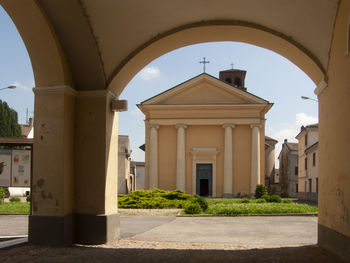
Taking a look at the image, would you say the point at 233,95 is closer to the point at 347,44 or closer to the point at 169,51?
the point at 169,51

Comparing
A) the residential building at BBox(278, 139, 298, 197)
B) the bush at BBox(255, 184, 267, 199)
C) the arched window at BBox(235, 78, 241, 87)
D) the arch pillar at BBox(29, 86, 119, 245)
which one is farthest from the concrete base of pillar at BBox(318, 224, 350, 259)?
the residential building at BBox(278, 139, 298, 197)

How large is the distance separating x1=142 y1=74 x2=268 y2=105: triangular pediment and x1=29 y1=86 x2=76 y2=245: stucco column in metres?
26.0

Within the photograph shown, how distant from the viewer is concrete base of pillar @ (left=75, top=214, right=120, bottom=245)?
775 cm

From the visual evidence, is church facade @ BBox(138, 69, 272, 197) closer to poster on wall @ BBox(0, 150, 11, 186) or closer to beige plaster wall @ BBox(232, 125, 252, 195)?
beige plaster wall @ BBox(232, 125, 252, 195)

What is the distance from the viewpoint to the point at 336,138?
6770 millimetres

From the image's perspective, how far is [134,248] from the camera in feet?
24.1

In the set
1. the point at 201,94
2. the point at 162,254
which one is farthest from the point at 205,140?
the point at 162,254

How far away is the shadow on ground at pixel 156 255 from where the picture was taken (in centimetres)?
619

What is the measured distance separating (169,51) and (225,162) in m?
25.0

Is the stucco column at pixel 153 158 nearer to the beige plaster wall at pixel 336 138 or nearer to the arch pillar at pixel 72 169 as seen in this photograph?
the arch pillar at pixel 72 169

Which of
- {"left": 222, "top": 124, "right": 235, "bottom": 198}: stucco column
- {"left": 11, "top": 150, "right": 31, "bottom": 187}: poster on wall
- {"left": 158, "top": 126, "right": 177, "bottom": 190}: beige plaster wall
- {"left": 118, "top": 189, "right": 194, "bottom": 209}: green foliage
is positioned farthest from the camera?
{"left": 158, "top": 126, "right": 177, "bottom": 190}: beige plaster wall

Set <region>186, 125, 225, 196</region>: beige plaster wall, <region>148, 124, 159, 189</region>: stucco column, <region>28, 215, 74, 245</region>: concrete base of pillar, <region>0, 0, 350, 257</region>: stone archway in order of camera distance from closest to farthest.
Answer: <region>0, 0, 350, 257</region>: stone archway < <region>28, 215, 74, 245</region>: concrete base of pillar < <region>148, 124, 159, 189</region>: stucco column < <region>186, 125, 225, 196</region>: beige plaster wall

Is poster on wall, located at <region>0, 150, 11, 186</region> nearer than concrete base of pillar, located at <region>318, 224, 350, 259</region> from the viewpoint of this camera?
No

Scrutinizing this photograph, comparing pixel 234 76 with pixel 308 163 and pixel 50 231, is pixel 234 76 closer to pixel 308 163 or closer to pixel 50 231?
pixel 308 163
